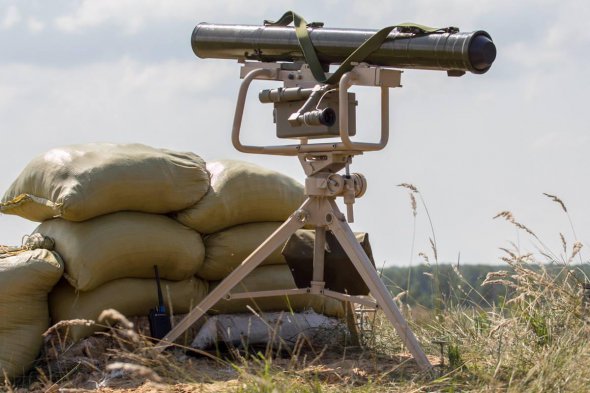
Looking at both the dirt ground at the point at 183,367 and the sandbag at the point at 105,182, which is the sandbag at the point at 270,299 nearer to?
the dirt ground at the point at 183,367

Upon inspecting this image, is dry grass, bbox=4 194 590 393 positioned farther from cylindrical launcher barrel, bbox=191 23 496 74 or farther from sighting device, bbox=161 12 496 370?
cylindrical launcher barrel, bbox=191 23 496 74

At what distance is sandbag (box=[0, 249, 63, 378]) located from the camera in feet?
19.4

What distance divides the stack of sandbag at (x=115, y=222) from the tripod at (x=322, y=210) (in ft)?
1.68

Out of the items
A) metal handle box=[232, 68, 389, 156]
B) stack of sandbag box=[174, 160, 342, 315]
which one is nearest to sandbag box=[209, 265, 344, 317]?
stack of sandbag box=[174, 160, 342, 315]

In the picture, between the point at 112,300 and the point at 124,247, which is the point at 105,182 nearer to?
the point at 124,247

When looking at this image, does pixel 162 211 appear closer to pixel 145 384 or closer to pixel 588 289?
pixel 145 384

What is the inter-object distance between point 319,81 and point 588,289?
1.66 metres

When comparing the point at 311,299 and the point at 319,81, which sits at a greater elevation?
the point at 319,81

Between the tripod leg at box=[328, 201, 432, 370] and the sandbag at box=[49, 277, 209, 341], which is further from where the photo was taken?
the sandbag at box=[49, 277, 209, 341]

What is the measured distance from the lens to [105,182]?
5973mm

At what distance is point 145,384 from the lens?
533 cm

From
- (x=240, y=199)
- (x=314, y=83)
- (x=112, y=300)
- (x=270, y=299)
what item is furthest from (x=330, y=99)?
Answer: (x=112, y=300)

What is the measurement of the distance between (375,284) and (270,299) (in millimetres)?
1205

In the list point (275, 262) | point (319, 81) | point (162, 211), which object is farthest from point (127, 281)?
point (319, 81)
